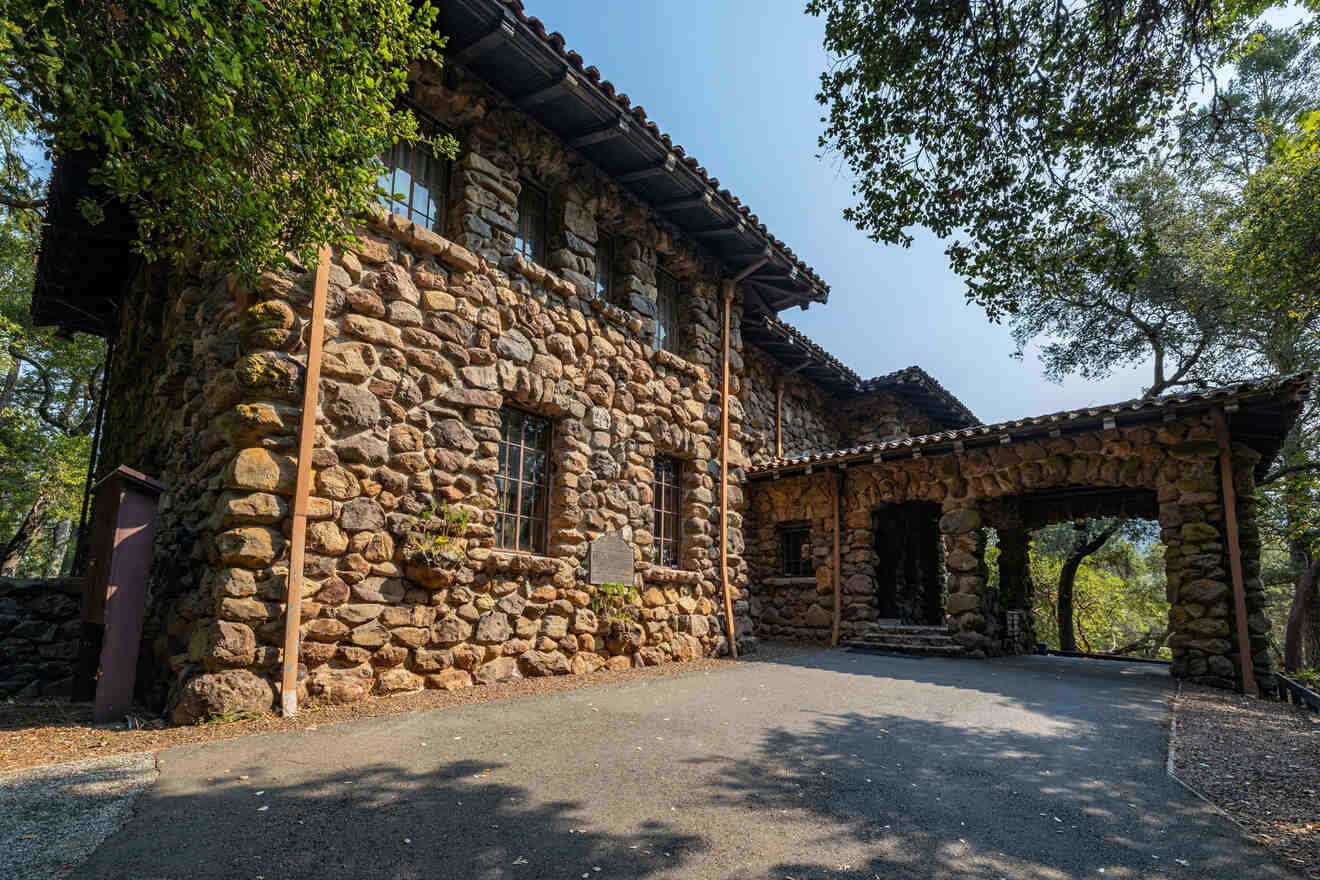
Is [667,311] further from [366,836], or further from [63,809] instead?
[63,809]

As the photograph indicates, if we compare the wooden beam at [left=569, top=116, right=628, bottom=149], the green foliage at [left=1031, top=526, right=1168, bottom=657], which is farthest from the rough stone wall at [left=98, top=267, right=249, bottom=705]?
the green foliage at [left=1031, top=526, right=1168, bottom=657]

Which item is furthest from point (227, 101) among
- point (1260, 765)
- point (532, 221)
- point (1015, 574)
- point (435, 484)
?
point (1015, 574)

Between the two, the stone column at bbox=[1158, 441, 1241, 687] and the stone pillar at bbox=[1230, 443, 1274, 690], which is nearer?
the stone pillar at bbox=[1230, 443, 1274, 690]

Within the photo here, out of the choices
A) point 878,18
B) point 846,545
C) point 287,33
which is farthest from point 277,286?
point 846,545

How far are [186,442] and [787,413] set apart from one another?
9.76 m

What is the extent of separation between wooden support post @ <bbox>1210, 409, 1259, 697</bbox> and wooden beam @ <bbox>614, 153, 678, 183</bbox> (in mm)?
6815

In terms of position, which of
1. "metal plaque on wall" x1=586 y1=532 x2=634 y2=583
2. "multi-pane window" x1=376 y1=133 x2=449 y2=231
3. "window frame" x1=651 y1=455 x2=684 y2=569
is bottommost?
"metal plaque on wall" x1=586 y1=532 x2=634 y2=583

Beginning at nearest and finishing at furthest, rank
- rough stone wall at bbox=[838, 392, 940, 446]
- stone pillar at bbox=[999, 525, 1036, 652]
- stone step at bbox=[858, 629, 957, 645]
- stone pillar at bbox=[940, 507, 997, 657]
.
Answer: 1. stone pillar at bbox=[940, 507, 997, 657]
2. stone step at bbox=[858, 629, 957, 645]
3. stone pillar at bbox=[999, 525, 1036, 652]
4. rough stone wall at bbox=[838, 392, 940, 446]

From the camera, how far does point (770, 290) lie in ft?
33.5

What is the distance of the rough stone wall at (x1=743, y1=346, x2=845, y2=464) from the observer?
38.4ft

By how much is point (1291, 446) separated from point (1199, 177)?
19.5 ft

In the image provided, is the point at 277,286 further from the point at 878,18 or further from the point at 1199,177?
the point at 1199,177

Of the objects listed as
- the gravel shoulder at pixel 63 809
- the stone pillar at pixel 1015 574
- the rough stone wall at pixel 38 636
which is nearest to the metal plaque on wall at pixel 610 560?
the gravel shoulder at pixel 63 809

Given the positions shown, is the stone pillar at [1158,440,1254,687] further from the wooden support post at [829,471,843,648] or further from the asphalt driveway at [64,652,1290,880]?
the wooden support post at [829,471,843,648]
